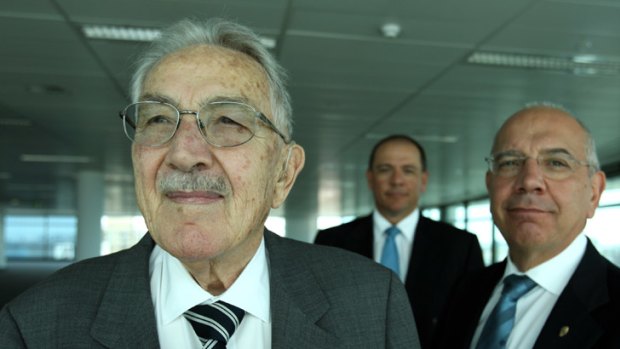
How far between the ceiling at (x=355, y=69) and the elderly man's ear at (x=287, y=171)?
1.45m

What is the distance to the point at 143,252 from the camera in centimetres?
137

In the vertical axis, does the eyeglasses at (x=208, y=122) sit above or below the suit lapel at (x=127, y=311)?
above

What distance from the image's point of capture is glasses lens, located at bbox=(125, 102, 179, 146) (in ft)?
3.95

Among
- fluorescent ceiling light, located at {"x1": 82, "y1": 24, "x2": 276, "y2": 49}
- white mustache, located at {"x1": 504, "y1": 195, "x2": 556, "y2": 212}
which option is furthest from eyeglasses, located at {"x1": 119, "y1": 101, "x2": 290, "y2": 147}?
fluorescent ceiling light, located at {"x1": 82, "y1": 24, "x2": 276, "y2": 49}

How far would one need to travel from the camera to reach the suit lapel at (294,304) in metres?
1.30

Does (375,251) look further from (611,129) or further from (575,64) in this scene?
(611,129)

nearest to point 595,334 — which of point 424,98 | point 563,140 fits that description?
point 563,140

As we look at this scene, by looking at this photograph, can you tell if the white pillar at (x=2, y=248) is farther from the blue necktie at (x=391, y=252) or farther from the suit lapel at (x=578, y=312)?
the suit lapel at (x=578, y=312)

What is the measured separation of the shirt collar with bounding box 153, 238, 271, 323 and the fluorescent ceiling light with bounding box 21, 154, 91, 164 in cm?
1222

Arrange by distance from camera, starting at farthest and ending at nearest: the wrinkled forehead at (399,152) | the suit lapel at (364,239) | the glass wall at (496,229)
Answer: the glass wall at (496,229) < the wrinkled forehead at (399,152) < the suit lapel at (364,239)

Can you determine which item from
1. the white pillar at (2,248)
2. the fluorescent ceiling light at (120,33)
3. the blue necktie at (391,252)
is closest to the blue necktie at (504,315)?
the blue necktie at (391,252)

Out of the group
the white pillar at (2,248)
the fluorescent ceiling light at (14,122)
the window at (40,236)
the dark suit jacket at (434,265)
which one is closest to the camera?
the dark suit jacket at (434,265)

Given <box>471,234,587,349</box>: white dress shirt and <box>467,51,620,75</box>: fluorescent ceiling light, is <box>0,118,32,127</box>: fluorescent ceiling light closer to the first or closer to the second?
<box>467,51,620,75</box>: fluorescent ceiling light

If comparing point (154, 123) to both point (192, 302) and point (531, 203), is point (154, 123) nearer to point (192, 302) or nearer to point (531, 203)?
point (192, 302)
